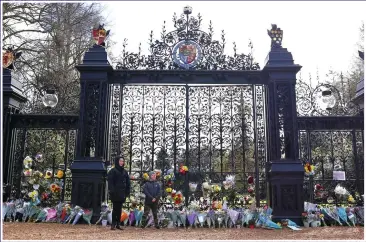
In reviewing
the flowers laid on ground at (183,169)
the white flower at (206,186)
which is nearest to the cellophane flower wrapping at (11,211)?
the flowers laid on ground at (183,169)

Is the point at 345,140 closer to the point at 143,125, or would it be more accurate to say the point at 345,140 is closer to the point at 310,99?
the point at 310,99

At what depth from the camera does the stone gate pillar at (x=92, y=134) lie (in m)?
8.38

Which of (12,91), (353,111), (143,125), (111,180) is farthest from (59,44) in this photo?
(353,111)

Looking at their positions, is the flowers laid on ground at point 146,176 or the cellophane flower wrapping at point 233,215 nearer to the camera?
the cellophane flower wrapping at point 233,215

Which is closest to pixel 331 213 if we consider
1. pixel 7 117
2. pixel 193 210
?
pixel 193 210

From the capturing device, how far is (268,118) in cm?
893

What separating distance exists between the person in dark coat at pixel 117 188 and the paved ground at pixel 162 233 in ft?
1.09

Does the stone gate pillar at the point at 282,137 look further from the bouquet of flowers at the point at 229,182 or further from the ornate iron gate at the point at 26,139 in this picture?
the ornate iron gate at the point at 26,139

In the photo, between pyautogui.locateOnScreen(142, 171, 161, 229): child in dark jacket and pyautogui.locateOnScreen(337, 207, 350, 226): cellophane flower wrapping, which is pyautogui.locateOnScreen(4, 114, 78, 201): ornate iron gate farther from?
pyautogui.locateOnScreen(337, 207, 350, 226): cellophane flower wrapping

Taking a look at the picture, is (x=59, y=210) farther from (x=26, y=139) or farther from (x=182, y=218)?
(x=182, y=218)

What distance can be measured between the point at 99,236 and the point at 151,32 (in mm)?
5029

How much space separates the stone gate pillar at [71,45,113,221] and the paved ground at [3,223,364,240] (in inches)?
30.9

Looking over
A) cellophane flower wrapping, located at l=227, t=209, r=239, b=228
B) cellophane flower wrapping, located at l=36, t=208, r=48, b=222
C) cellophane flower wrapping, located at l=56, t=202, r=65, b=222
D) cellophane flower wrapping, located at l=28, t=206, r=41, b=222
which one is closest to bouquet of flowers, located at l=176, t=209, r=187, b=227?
cellophane flower wrapping, located at l=227, t=209, r=239, b=228

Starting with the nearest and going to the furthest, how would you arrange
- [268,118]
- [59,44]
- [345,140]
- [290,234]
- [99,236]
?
[99,236]
[290,234]
[268,118]
[345,140]
[59,44]
